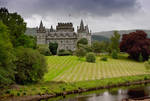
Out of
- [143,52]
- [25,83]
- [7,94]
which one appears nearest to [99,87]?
[25,83]

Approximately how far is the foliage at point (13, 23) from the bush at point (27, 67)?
255 centimetres

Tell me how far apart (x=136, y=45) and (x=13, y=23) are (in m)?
55.7

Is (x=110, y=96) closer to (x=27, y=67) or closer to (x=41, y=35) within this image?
(x=27, y=67)

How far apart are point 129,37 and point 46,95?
193ft

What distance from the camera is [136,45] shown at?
80438 millimetres

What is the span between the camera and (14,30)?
36.0 metres

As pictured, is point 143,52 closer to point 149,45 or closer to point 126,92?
point 149,45

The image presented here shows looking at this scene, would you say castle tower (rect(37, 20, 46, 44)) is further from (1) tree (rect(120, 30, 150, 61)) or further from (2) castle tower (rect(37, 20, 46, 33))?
(1) tree (rect(120, 30, 150, 61))

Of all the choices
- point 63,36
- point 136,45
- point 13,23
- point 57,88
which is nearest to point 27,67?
point 57,88

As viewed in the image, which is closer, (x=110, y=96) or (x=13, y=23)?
(x=110, y=96)

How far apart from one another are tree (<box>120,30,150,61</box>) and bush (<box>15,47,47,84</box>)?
51.2m

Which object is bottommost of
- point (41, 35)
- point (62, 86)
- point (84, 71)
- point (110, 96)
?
point (110, 96)

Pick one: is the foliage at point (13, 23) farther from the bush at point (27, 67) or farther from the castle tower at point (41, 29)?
the castle tower at point (41, 29)

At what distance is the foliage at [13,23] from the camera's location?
3534 cm
